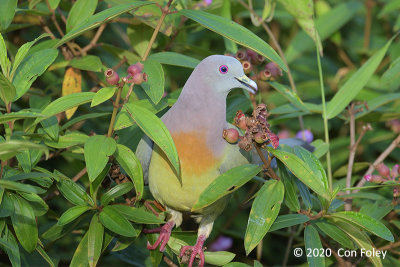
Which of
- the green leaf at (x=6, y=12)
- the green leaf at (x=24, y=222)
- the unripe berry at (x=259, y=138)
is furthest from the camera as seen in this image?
the green leaf at (x=6, y=12)

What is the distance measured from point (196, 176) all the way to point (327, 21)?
1.81 meters

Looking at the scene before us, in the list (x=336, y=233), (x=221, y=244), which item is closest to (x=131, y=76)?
(x=336, y=233)

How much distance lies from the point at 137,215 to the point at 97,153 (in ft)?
0.95

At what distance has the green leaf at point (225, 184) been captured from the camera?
5.39 feet

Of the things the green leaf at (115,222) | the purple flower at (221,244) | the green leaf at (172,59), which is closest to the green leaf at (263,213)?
the green leaf at (115,222)

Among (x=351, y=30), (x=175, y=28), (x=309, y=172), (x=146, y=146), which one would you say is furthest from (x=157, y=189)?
(x=351, y=30)

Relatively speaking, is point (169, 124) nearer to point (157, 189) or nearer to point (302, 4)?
point (157, 189)

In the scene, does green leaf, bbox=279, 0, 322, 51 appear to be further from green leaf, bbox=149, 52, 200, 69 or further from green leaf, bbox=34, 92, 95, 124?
green leaf, bbox=34, 92, 95, 124

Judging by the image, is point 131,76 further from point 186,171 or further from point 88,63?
point 88,63

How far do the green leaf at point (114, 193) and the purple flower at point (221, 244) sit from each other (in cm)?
117

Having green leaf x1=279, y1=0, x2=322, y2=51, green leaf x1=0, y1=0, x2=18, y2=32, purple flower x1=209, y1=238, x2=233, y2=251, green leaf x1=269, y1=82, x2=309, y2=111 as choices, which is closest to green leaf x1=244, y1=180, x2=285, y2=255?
green leaf x1=269, y1=82, x2=309, y2=111

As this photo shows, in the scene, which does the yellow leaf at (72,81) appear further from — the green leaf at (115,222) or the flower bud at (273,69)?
the flower bud at (273,69)

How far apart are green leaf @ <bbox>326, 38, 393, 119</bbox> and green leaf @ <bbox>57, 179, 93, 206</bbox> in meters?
1.05

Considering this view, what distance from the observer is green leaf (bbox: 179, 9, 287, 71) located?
172 cm
